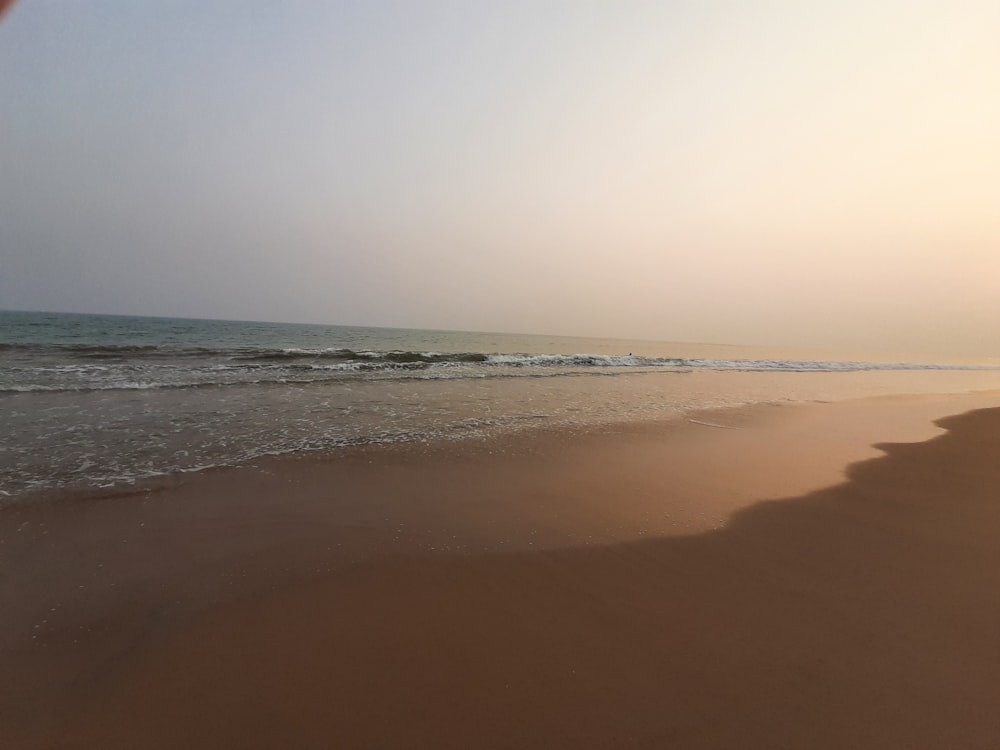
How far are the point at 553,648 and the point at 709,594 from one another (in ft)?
4.91

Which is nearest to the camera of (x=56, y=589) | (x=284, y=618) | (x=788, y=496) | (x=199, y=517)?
(x=284, y=618)

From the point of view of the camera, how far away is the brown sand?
231 centimetres

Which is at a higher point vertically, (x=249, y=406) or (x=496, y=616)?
(x=249, y=406)

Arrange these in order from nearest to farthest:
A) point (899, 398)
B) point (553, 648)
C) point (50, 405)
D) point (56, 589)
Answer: point (553, 648) < point (56, 589) < point (50, 405) < point (899, 398)

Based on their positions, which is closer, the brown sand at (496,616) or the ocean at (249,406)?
the brown sand at (496,616)

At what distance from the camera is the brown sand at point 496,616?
7.59ft

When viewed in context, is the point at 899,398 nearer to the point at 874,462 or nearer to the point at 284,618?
the point at 874,462

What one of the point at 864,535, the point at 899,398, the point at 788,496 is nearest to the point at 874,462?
the point at 788,496

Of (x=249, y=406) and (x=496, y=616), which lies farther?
(x=249, y=406)

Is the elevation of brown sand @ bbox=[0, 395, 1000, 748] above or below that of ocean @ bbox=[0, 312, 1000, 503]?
below

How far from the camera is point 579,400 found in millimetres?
13812

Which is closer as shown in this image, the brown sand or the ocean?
the brown sand

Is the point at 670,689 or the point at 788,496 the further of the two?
the point at 788,496

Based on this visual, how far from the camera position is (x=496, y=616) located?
3184 millimetres
